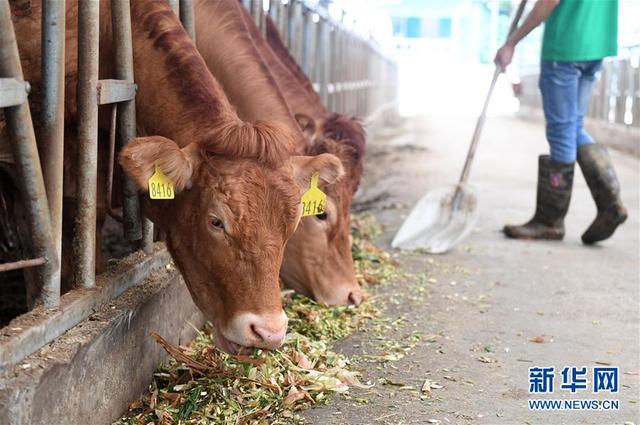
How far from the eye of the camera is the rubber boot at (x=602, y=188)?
6180mm

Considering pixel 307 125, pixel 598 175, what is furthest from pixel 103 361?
pixel 598 175

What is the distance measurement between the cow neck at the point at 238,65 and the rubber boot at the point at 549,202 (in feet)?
8.42

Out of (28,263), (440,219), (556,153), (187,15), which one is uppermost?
(187,15)

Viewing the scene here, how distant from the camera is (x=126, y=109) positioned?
11.6 ft

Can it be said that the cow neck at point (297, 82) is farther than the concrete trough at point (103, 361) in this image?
Yes

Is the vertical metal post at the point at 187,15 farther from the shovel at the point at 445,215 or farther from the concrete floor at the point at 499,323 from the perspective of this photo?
the shovel at the point at 445,215

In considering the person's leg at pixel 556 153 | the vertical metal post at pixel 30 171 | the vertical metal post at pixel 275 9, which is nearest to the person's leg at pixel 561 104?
the person's leg at pixel 556 153

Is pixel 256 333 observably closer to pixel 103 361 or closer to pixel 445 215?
pixel 103 361

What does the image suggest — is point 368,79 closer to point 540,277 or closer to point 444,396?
point 540,277

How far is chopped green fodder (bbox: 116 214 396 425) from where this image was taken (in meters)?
3.07

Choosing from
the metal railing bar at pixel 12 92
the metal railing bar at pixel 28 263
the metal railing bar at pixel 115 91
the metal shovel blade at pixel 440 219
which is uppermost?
the metal railing bar at pixel 12 92

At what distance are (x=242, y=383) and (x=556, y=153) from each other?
12.3 feet

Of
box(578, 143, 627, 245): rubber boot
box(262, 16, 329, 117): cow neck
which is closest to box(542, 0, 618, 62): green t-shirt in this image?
box(578, 143, 627, 245): rubber boot

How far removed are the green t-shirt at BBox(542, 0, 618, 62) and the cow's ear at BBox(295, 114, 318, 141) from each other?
2.13 metres
